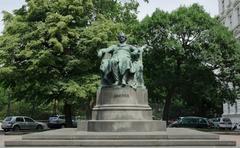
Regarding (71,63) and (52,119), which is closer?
(71,63)

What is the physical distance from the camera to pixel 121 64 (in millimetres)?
20219

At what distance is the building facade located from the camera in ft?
207

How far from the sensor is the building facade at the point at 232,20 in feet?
207

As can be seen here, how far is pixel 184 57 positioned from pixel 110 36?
35.1ft

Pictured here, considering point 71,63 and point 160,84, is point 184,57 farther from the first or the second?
point 71,63

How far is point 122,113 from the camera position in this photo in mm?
19594

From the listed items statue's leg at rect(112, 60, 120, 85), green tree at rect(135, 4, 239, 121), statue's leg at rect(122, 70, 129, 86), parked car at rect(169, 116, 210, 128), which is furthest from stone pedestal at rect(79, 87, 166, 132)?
green tree at rect(135, 4, 239, 121)

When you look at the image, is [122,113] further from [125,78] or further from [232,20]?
[232,20]

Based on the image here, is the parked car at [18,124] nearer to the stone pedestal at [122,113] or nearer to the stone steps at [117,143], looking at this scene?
the stone pedestal at [122,113]

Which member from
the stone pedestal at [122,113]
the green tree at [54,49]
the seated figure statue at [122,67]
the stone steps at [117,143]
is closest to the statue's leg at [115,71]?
the seated figure statue at [122,67]

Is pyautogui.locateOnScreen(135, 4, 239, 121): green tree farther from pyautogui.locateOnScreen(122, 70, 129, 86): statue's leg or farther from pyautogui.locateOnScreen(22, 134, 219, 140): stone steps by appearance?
pyautogui.locateOnScreen(22, 134, 219, 140): stone steps

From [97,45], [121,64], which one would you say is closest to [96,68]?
[97,45]

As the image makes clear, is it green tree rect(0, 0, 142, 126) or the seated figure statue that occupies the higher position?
green tree rect(0, 0, 142, 126)

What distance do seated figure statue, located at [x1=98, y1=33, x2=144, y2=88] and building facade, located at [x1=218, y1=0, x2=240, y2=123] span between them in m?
40.9
